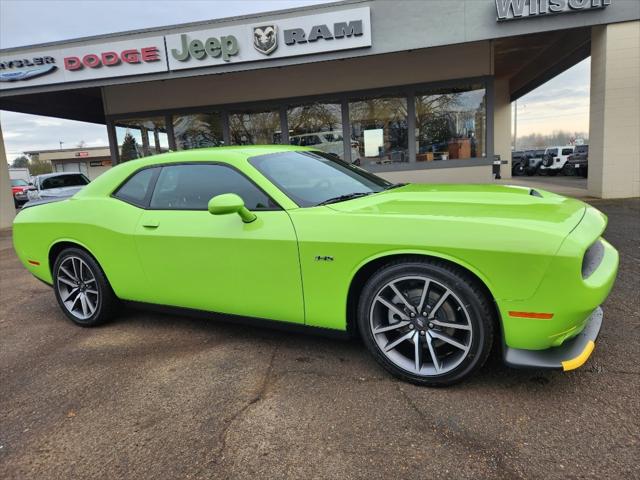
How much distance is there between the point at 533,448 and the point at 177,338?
264cm

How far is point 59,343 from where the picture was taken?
12.2ft

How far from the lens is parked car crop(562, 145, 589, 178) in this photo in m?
Answer: 20.8

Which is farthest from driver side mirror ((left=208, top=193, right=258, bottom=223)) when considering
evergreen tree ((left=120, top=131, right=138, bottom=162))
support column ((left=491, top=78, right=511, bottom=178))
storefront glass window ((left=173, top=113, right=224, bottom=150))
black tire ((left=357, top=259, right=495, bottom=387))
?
support column ((left=491, top=78, right=511, bottom=178))

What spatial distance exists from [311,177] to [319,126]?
30.4 feet

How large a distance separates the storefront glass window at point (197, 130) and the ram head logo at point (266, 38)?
10.8 ft

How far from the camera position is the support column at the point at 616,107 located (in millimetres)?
9219

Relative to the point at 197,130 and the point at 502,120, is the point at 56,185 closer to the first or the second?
the point at 197,130

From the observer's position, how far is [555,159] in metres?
24.8

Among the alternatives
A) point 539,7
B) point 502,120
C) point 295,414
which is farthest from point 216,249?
point 502,120

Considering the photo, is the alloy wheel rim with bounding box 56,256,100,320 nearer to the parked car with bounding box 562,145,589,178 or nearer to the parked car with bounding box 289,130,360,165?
the parked car with bounding box 289,130,360,165

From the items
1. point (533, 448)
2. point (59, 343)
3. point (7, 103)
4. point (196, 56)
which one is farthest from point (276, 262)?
point (7, 103)

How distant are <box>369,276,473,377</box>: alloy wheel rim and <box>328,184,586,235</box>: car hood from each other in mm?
427

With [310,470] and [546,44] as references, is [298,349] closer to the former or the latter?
A: [310,470]

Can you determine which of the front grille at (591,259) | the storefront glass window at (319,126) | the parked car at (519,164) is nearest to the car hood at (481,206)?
the front grille at (591,259)
